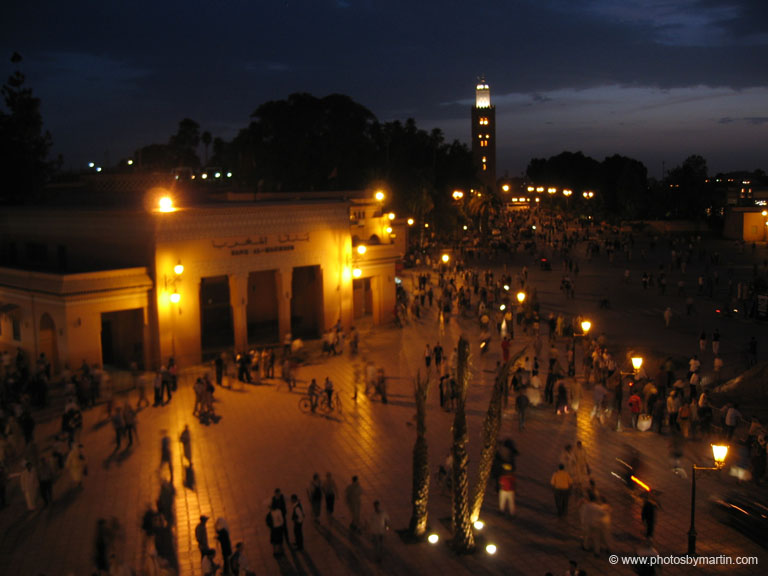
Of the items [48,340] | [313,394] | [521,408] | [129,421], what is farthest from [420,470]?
[48,340]

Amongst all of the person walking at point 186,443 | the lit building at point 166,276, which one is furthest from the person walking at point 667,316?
the person walking at point 186,443

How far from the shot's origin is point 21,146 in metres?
37.6

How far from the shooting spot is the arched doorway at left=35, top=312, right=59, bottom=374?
72.6 ft

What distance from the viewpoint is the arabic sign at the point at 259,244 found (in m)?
24.7

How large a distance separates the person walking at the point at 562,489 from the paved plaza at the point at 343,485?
21 cm

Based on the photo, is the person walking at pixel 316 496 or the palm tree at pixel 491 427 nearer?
the palm tree at pixel 491 427

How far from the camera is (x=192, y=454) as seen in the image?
15.6 metres

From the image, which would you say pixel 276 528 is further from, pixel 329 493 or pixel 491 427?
pixel 491 427

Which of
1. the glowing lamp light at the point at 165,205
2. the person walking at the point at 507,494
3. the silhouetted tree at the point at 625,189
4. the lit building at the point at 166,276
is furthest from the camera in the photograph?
the silhouetted tree at the point at 625,189

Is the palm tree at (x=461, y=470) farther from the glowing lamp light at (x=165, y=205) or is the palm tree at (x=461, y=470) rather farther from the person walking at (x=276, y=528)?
the glowing lamp light at (x=165, y=205)

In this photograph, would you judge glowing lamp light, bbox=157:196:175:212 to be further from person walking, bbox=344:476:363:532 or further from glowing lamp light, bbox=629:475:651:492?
glowing lamp light, bbox=629:475:651:492

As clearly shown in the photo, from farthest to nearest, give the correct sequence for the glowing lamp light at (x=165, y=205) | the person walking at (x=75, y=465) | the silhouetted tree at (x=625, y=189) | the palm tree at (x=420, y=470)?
the silhouetted tree at (x=625, y=189) → the glowing lamp light at (x=165, y=205) → the person walking at (x=75, y=465) → the palm tree at (x=420, y=470)

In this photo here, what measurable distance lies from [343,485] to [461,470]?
3.66m

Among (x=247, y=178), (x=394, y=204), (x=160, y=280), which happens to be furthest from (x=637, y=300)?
(x=247, y=178)
